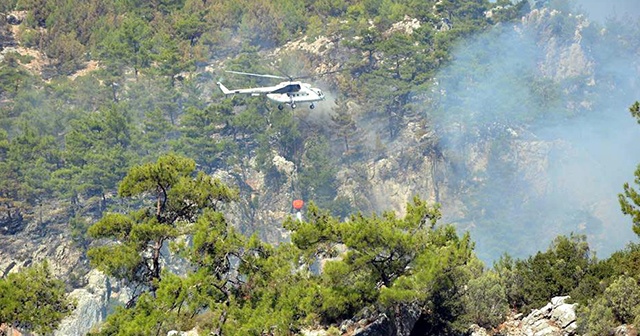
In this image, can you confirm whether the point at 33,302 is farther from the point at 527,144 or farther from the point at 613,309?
the point at 527,144

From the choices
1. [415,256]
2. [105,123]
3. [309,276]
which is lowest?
[105,123]

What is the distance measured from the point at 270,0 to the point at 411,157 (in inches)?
955

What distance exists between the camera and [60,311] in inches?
1330

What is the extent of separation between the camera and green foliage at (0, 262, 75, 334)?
32.7 meters

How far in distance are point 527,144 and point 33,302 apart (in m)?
A: 66.0

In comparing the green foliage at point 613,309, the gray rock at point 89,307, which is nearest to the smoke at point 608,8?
the gray rock at point 89,307

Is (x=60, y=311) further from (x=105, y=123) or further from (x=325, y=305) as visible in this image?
(x=105, y=123)

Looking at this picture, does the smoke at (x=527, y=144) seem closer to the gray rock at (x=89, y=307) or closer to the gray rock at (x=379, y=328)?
the gray rock at (x=89, y=307)

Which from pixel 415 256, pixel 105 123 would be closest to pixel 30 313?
pixel 415 256

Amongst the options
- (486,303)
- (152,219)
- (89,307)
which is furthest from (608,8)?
(152,219)

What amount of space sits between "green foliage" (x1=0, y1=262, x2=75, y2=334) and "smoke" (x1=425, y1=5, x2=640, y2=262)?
2275 inches

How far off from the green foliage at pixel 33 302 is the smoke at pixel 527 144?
2275 inches

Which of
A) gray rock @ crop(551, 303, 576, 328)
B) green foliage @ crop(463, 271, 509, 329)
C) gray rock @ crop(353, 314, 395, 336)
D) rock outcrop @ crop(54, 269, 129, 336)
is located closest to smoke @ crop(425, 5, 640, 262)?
rock outcrop @ crop(54, 269, 129, 336)

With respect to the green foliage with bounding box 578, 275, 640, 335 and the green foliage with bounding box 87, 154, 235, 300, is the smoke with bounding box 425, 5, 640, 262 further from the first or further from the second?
the green foliage with bounding box 578, 275, 640, 335
